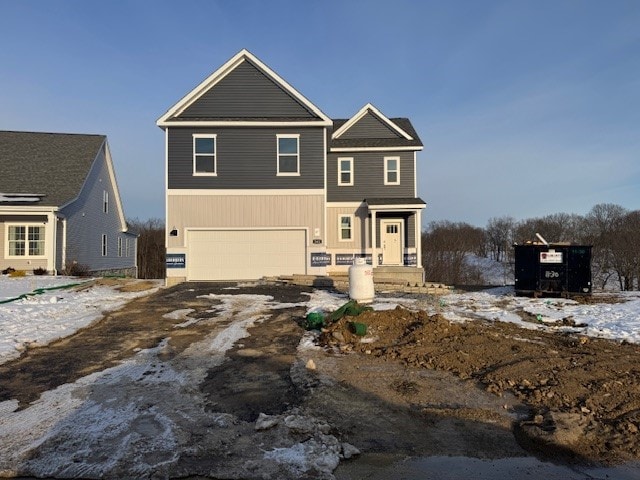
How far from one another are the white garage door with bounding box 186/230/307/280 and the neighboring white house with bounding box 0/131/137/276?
23.7 feet

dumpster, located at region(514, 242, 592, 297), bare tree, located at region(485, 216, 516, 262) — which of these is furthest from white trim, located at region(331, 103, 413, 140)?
bare tree, located at region(485, 216, 516, 262)

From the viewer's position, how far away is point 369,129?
69.3ft

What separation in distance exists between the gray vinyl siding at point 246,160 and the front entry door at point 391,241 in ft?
13.5

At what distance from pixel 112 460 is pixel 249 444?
1.11 m

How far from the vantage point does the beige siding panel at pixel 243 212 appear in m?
17.9

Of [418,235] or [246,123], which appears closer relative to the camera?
[246,123]

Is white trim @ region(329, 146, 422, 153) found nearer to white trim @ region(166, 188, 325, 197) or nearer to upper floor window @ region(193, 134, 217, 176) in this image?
white trim @ region(166, 188, 325, 197)

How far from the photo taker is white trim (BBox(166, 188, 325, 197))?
58.6 feet

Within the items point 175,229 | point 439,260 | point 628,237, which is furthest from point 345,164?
point 628,237

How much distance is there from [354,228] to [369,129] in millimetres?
4808

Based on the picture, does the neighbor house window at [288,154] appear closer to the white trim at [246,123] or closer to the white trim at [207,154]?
the white trim at [246,123]

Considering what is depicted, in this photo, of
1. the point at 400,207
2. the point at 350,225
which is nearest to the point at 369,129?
the point at 400,207

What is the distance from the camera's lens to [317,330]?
870 centimetres

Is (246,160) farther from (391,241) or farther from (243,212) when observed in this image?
(391,241)
